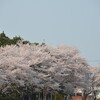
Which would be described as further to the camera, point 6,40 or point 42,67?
point 6,40

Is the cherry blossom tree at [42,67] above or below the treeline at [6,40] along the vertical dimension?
below

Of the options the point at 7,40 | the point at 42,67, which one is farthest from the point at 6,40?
the point at 42,67

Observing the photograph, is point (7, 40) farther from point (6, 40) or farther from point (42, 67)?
point (42, 67)

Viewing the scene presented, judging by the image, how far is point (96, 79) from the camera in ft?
232

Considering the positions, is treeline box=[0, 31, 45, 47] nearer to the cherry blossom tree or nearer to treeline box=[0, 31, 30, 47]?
treeline box=[0, 31, 30, 47]

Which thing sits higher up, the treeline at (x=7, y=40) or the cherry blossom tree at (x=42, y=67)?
the treeline at (x=7, y=40)

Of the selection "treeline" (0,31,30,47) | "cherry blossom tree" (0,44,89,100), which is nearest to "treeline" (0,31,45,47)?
"treeline" (0,31,30,47)

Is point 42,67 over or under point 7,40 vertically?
under

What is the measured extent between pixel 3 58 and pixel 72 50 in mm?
16947

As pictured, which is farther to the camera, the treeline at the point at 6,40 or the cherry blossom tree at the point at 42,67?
the treeline at the point at 6,40

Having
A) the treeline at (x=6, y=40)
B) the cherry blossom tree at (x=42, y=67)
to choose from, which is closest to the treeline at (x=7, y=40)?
the treeline at (x=6, y=40)

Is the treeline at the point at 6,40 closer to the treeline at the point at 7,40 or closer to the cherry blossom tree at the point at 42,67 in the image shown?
the treeline at the point at 7,40

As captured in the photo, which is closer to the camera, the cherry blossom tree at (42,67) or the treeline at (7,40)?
the cherry blossom tree at (42,67)

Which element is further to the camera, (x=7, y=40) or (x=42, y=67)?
(x=7, y=40)
